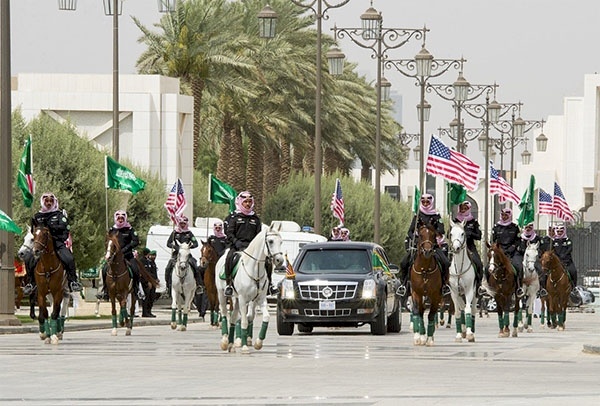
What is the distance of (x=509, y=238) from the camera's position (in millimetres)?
35812

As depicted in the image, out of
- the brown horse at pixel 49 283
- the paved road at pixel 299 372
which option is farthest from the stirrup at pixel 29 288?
the paved road at pixel 299 372

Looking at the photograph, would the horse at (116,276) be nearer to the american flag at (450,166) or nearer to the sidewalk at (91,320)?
the sidewalk at (91,320)

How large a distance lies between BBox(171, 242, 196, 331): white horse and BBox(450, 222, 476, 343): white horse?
29.3ft

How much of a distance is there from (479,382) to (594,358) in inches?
249

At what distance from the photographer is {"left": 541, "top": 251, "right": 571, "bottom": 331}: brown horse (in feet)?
132

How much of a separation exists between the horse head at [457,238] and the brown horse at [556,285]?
399 inches

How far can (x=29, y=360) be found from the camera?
23.7 metres

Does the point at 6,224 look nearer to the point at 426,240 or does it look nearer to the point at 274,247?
the point at 426,240

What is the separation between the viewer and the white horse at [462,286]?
99.7 feet

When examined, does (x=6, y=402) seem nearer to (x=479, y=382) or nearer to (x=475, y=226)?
(x=479, y=382)

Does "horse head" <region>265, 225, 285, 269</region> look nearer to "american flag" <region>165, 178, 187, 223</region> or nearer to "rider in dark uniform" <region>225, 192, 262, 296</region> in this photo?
"rider in dark uniform" <region>225, 192, 262, 296</region>

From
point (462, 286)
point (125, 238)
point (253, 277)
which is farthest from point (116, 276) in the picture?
point (253, 277)

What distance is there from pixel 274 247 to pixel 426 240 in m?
3.76

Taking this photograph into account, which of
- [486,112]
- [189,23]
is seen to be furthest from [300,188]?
[189,23]
